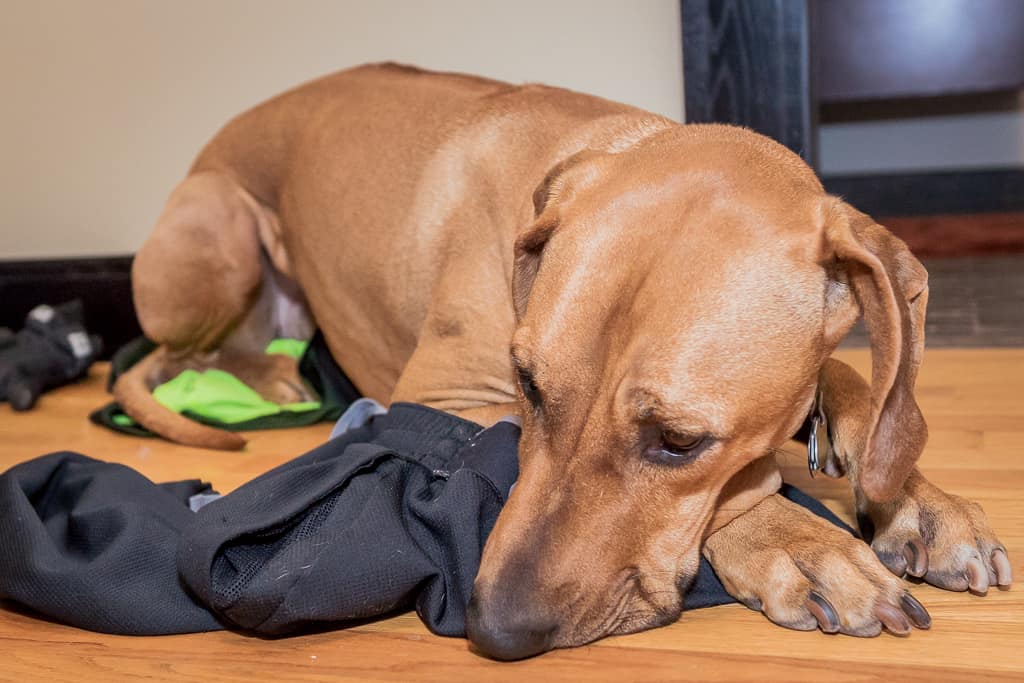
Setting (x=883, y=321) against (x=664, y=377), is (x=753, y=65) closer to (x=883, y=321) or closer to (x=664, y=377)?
(x=883, y=321)

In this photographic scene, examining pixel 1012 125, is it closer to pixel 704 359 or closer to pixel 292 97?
pixel 292 97

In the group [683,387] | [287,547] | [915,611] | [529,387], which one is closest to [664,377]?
[683,387]

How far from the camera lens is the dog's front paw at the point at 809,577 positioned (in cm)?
181

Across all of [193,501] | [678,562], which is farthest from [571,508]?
[193,501]

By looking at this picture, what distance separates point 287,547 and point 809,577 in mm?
867

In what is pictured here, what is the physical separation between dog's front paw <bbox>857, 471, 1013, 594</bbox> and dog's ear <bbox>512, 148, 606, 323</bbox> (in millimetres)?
756

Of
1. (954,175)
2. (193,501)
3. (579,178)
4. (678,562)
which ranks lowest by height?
(954,175)

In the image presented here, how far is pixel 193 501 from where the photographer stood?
248 cm

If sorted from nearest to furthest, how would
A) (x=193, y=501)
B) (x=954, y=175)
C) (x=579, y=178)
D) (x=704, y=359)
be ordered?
(x=704, y=359) → (x=579, y=178) → (x=193, y=501) → (x=954, y=175)

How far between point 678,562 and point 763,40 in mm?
2209

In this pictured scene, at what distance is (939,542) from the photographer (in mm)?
1969

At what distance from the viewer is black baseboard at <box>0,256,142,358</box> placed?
4387 millimetres

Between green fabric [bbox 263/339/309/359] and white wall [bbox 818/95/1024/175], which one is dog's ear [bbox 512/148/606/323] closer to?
green fabric [bbox 263/339/309/359]

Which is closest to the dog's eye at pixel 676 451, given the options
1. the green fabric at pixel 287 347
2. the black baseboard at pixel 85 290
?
the green fabric at pixel 287 347
